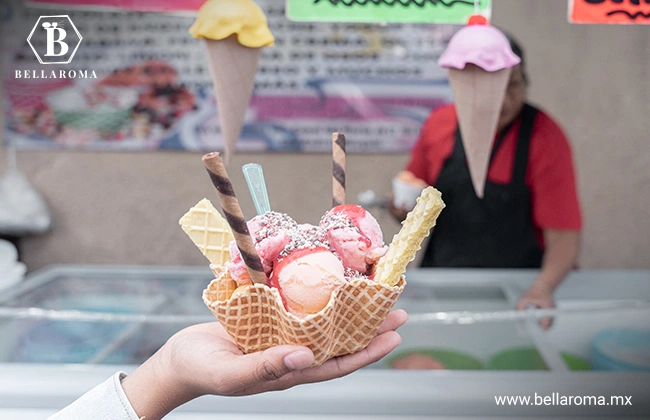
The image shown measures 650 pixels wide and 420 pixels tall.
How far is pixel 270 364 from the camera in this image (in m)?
0.81

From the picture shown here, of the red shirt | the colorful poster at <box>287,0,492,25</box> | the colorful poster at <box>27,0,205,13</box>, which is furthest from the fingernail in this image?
the colorful poster at <box>27,0,205,13</box>

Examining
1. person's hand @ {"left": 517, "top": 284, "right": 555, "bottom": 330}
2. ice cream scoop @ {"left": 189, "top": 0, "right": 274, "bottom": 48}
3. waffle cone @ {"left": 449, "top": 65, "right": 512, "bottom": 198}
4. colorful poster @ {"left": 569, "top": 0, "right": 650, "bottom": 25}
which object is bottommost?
person's hand @ {"left": 517, "top": 284, "right": 555, "bottom": 330}

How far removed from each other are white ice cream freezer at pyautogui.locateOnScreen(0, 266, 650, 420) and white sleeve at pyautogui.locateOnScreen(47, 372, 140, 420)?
13.7 inches

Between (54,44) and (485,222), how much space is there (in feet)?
6.61

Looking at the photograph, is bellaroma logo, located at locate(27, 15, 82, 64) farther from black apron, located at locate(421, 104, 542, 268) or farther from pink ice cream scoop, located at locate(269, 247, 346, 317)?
black apron, located at locate(421, 104, 542, 268)

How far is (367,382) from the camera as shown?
1332 millimetres

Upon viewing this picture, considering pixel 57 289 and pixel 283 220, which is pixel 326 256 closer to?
pixel 283 220

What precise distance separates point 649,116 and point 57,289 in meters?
3.27

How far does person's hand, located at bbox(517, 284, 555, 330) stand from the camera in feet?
6.44

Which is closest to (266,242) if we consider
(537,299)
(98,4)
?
(537,299)

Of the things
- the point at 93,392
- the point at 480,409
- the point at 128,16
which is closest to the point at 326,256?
the point at 93,392

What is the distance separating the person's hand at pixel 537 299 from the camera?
6.44ft

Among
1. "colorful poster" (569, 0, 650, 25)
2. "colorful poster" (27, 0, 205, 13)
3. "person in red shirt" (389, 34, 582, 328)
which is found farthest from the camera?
"colorful poster" (27, 0, 205, 13)

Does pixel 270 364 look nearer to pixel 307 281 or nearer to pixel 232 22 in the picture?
→ pixel 307 281
